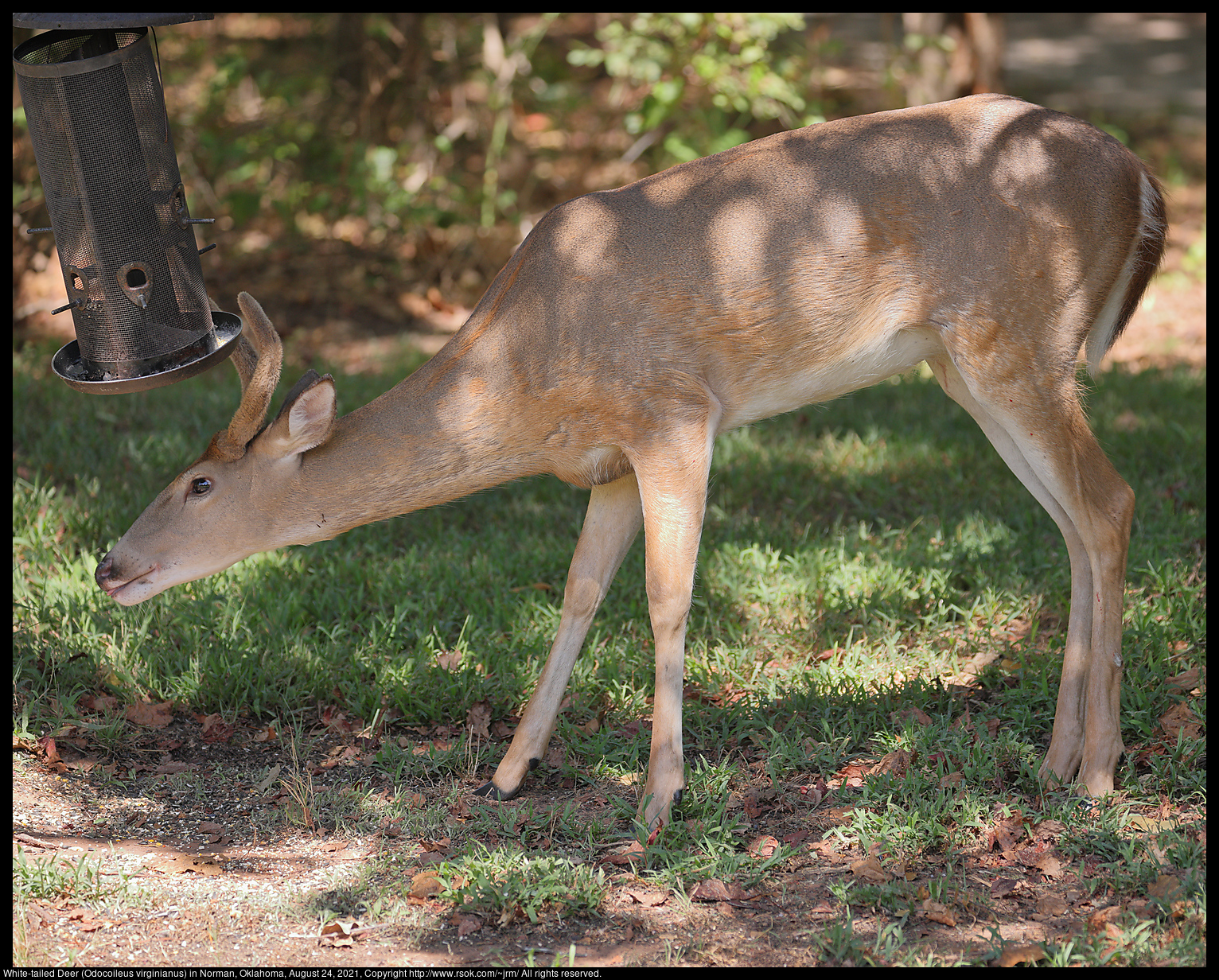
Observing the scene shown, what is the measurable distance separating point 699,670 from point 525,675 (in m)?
0.72

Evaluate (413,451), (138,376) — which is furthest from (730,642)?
(138,376)

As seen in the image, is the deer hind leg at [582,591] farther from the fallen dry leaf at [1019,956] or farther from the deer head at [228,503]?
the fallen dry leaf at [1019,956]

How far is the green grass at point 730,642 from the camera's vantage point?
4074 mm

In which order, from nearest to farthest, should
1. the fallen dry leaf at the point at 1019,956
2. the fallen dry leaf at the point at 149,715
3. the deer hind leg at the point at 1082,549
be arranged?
the fallen dry leaf at the point at 1019,956
the deer hind leg at the point at 1082,549
the fallen dry leaf at the point at 149,715

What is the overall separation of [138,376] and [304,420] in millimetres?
668

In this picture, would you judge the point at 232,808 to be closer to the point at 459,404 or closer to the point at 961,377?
the point at 459,404

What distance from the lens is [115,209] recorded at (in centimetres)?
425

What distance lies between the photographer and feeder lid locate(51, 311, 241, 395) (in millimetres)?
4203

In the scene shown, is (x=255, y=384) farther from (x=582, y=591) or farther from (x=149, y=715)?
(x=149, y=715)

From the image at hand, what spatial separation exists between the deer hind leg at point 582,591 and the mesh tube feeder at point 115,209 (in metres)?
1.46

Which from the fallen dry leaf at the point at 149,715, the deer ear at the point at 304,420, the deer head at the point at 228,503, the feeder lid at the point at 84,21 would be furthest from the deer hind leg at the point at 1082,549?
the fallen dry leaf at the point at 149,715

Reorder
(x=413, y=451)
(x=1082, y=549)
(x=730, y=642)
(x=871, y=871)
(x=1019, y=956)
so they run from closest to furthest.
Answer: (x=1019, y=956), (x=871, y=871), (x=413, y=451), (x=1082, y=549), (x=730, y=642)

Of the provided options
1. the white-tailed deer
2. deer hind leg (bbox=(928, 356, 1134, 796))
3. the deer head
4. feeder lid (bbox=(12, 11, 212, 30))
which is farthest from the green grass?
feeder lid (bbox=(12, 11, 212, 30))

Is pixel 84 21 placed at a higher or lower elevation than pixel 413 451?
higher
